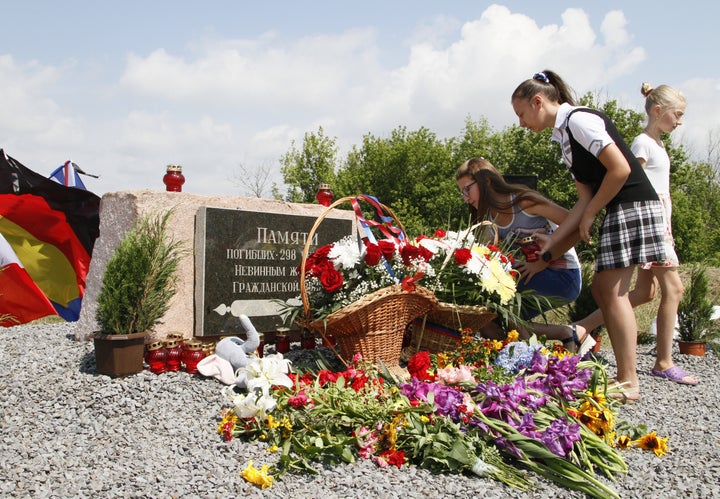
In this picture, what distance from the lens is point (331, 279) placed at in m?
3.18

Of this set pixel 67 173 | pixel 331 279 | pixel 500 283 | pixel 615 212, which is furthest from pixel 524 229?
pixel 67 173

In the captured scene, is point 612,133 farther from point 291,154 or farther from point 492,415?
point 291,154

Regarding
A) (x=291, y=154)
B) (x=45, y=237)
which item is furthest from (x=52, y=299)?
(x=291, y=154)

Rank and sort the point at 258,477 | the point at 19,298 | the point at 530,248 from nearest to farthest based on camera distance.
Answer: the point at 258,477, the point at 530,248, the point at 19,298

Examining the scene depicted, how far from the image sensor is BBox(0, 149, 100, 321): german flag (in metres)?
6.21

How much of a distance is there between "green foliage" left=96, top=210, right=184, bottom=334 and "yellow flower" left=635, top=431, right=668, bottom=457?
2659 mm

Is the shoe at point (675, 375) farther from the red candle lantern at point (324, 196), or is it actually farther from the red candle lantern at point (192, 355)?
the red candle lantern at point (192, 355)

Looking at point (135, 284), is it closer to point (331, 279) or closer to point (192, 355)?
point (192, 355)

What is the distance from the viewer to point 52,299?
6480 mm

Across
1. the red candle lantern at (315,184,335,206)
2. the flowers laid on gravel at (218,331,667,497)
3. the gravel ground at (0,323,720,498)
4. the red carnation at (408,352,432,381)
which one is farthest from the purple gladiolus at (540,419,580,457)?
the red candle lantern at (315,184,335,206)

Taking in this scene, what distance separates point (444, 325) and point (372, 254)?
71 cm

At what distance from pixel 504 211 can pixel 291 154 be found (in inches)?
702

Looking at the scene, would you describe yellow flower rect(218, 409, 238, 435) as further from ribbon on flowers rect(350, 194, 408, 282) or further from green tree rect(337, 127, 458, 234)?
green tree rect(337, 127, 458, 234)

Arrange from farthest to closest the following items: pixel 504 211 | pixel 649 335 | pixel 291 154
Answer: pixel 291 154 → pixel 649 335 → pixel 504 211
